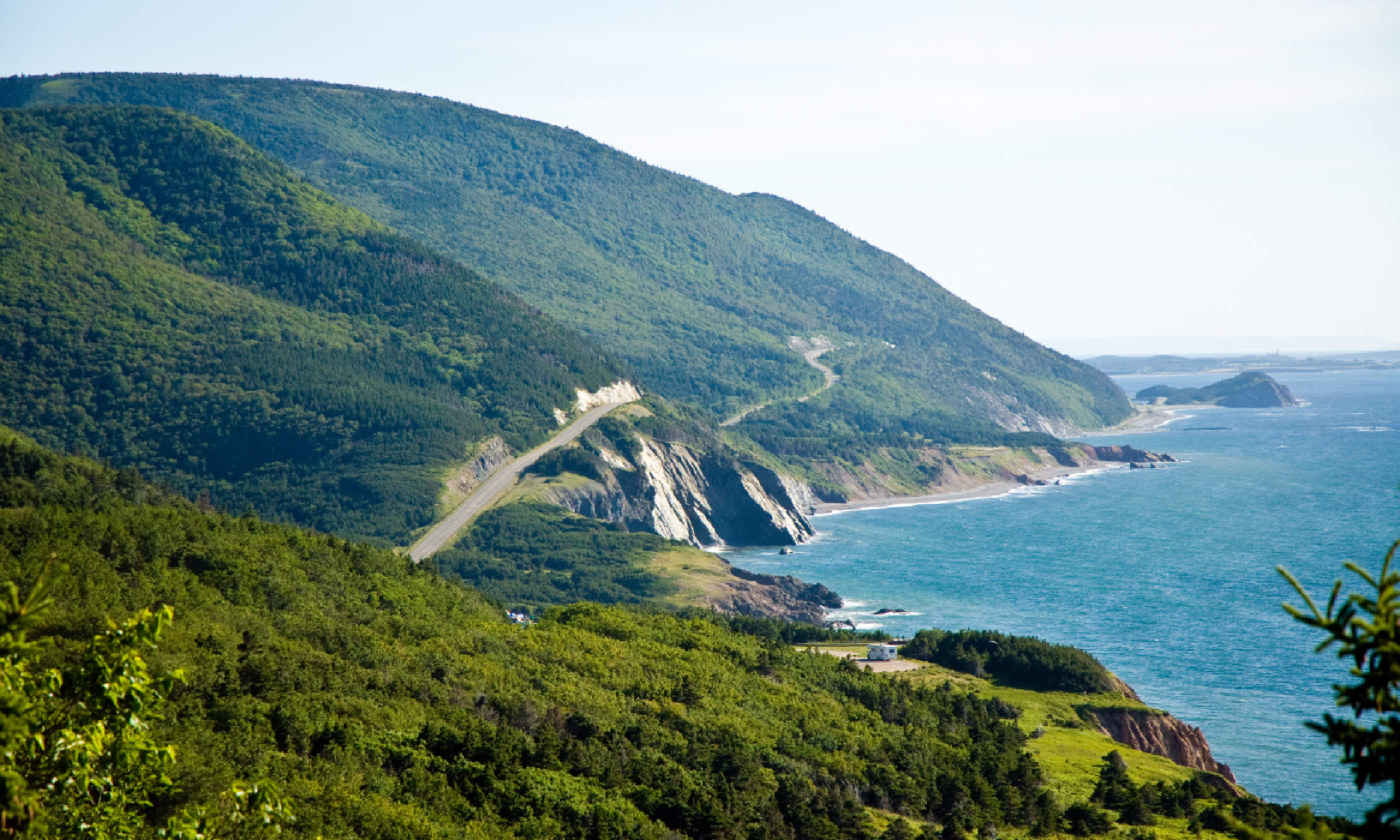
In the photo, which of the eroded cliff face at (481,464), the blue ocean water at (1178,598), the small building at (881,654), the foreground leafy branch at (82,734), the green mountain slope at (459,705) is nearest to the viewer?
the foreground leafy branch at (82,734)

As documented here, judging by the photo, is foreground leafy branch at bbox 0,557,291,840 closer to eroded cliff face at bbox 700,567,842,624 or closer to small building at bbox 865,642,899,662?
small building at bbox 865,642,899,662

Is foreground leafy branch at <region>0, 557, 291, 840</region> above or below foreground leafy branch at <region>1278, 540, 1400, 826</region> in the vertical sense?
below

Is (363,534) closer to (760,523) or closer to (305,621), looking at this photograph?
(760,523)

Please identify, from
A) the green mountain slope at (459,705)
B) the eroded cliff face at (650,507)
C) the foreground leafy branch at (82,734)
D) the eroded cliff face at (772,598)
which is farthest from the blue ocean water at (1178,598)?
the foreground leafy branch at (82,734)

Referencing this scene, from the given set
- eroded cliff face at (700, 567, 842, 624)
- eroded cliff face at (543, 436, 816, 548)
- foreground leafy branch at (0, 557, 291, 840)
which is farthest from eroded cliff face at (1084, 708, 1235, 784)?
eroded cliff face at (543, 436, 816, 548)

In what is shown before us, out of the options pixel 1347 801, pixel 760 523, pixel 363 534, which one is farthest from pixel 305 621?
pixel 760 523

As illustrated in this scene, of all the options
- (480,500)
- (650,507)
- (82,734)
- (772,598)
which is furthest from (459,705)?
(650,507)

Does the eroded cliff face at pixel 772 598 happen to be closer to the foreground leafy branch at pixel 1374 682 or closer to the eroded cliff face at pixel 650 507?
the eroded cliff face at pixel 650 507
